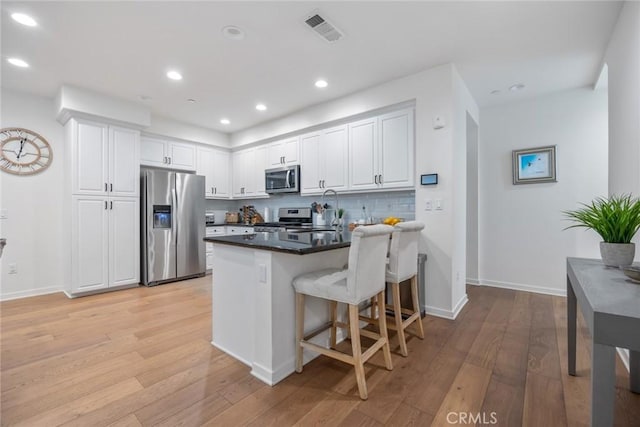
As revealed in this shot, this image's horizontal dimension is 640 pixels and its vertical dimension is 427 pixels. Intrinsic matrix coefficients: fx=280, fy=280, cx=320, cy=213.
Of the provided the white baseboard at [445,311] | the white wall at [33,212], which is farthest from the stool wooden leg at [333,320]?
the white wall at [33,212]

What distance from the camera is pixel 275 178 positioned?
475cm

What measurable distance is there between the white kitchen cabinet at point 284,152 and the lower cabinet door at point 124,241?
7.12ft

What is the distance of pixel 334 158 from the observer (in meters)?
3.97

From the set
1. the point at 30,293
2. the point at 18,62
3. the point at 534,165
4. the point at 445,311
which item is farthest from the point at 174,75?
the point at 534,165

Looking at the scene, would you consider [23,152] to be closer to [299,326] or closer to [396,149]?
[299,326]

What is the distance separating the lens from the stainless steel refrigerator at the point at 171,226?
4164mm

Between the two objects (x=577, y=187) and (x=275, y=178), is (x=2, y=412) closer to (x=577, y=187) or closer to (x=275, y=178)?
(x=275, y=178)

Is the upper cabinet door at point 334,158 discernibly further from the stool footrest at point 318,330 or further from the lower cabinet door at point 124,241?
the lower cabinet door at point 124,241

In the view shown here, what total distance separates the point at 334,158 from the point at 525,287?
3.13 meters

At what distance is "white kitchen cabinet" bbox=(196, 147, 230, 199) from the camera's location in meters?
5.25

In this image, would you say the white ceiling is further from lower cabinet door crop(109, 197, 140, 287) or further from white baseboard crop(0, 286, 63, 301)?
white baseboard crop(0, 286, 63, 301)

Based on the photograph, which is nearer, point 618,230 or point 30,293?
point 618,230

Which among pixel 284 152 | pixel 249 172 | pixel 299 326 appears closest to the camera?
pixel 299 326

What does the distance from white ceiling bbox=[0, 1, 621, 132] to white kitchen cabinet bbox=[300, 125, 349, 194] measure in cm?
59
